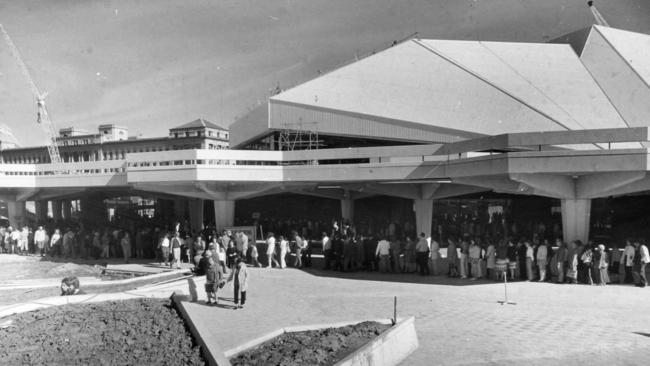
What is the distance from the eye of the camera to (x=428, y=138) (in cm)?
2380

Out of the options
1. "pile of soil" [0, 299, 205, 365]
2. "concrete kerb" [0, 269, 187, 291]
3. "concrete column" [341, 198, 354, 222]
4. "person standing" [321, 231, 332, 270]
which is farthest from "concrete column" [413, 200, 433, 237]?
"pile of soil" [0, 299, 205, 365]

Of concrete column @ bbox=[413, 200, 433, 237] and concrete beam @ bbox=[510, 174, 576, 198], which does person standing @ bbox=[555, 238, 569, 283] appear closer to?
concrete beam @ bbox=[510, 174, 576, 198]

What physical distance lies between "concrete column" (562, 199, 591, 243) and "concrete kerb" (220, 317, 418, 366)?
9.29 metres

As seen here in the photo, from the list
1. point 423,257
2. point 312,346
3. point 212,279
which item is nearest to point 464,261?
point 423,257

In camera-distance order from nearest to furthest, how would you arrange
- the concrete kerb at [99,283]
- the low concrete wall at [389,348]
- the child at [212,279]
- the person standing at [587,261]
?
the low concrete wall at [389,348] < the child at [212,279] < the person standing at [587,261] < the concrete kerb at [99,283]

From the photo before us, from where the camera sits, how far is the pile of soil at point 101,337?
857 centimetres

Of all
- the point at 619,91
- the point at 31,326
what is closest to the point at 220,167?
the point at 31,326

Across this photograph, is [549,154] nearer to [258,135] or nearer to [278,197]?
[258,135]

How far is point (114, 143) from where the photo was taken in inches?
2894

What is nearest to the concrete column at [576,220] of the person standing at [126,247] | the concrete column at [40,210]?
the person standing at [126,247]

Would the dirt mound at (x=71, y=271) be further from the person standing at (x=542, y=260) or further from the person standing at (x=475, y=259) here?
the person standing at (x=542, y=260)

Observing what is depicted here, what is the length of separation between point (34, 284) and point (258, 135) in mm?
15926

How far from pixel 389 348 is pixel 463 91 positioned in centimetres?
1919

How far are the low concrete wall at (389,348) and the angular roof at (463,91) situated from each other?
50.2ft
